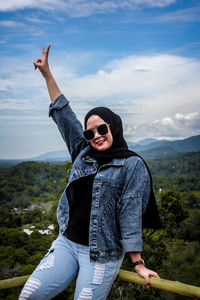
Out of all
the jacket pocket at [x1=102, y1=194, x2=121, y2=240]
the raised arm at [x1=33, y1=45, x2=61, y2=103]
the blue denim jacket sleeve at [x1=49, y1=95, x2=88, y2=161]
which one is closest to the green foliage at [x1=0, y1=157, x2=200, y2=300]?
the jacket pocket at [x1=102, y1=194, x2=121, y2=240]

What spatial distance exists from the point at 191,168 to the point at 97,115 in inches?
4108

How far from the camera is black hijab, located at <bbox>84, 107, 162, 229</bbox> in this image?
1.92 metres

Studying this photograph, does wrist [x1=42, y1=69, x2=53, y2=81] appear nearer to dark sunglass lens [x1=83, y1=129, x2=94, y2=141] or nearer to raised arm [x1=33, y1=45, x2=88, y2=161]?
raised arm [x1=33, y1=45, x2=88, y2=161]

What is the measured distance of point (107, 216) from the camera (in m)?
1.82

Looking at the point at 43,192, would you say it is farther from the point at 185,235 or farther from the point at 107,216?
the point at 107,216

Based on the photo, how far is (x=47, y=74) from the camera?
2.24 meters

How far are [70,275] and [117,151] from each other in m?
0.94

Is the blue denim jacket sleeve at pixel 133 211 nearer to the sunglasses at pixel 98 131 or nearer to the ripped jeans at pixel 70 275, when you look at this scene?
the ripped jeans at pixel 70 275

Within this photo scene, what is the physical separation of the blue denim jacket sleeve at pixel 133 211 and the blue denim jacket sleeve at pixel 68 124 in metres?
0.64

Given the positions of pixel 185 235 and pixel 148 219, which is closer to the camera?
pixel 148 219

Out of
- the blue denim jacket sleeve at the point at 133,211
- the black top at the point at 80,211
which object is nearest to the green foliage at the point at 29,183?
the black top at the point at 80,211

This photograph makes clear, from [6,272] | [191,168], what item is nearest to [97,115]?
[6,272]

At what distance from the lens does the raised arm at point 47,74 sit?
7.28 feet

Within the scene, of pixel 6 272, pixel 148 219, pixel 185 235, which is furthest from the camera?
Result: pixel 185 235
